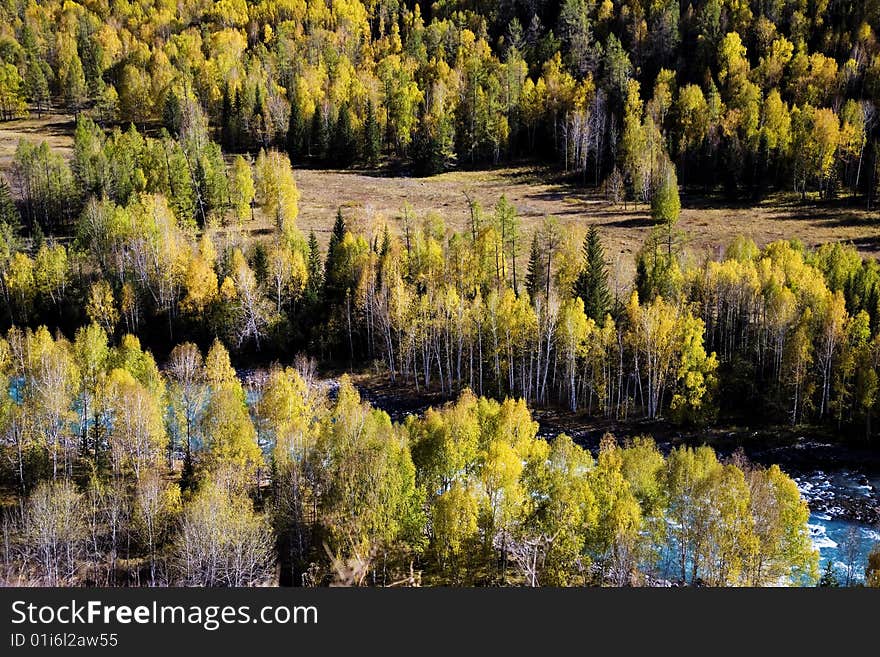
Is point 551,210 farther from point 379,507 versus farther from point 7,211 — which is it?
point 379,507

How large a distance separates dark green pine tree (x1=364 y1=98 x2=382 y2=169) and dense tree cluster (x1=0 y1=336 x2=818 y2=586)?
3990 inches

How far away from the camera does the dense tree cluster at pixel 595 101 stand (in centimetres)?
14638

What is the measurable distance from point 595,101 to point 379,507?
127452 millimetres

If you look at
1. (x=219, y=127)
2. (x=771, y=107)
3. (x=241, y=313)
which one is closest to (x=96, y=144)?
(x=219, y=127)

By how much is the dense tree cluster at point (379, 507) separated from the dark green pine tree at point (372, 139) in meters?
101

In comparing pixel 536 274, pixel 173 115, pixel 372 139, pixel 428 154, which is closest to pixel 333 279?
pixel 536 274

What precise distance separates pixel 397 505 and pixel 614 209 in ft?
308

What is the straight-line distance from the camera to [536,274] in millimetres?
100812

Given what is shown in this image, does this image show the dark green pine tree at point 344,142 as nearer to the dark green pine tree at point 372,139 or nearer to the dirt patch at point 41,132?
the dark green pine tree at point 372,139

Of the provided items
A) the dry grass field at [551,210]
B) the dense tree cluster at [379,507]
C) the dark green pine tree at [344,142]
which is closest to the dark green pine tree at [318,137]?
the dark green pine tree at [344,142]

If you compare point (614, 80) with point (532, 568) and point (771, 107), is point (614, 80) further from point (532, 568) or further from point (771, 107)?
point (532, 568)

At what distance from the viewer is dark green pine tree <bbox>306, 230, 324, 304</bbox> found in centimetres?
10425

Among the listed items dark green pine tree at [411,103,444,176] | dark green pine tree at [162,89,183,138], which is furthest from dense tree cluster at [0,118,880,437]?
dark green pine tree at [162,89,183,138]

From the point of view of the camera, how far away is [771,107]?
14838 cm
